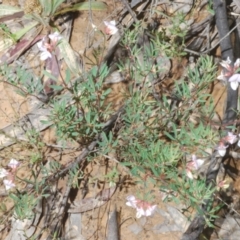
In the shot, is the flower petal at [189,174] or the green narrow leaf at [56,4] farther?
the green narrow leaf at [56,4]

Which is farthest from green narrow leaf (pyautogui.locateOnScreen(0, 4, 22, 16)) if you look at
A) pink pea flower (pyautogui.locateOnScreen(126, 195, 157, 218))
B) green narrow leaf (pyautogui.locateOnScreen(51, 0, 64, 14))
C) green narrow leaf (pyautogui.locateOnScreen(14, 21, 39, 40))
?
pink pea flower (pyautogui.locateOnScreen(126, 195, 157, 218))

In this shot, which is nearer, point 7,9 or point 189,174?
point 189,174

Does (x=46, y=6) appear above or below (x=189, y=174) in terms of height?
above

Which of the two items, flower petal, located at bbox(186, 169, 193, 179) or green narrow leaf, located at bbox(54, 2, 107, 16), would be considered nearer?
flower petal, located at bbox(186, 169, 193, 179)

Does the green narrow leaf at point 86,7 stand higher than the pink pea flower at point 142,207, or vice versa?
the green narrow leaf at point 86,7

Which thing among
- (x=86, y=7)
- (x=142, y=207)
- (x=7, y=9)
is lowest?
(x=142, y=207)

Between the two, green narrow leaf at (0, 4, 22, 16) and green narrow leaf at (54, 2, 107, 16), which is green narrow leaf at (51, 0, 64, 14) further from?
green narrow leaf at (0, 4, 22, 16)

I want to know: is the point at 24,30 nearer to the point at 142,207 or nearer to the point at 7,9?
the point at 7,9

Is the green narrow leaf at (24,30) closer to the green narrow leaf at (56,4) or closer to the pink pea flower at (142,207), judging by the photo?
the green narrow leaf at (56,4)

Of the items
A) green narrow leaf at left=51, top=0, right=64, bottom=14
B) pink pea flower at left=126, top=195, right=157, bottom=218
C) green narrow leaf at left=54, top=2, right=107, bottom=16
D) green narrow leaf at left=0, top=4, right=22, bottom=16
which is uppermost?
green narrow leaf at left=0, top=4, right=22, bottom=16

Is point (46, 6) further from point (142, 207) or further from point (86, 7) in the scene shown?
point (142, 207)

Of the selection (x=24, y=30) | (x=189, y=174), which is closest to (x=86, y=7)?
(x=24, y=30)

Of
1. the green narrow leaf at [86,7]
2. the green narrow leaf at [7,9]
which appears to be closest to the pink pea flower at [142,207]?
the green narrow leaf at [86,7]
